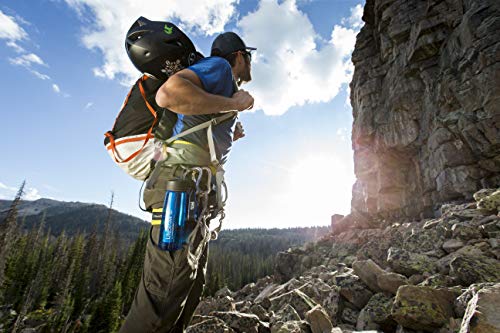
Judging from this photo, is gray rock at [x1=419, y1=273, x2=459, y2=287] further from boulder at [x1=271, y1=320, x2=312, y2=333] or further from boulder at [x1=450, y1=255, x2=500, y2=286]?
boulder at [x1=271, y1=320, x2=312, y2=333]

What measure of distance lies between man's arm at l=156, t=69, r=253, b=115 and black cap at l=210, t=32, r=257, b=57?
896 mm

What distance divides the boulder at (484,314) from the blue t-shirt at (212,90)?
2.97 meters

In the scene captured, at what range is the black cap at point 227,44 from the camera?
3.08 meters

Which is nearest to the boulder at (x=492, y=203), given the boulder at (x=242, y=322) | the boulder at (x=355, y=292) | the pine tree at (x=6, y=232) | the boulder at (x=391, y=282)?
the boulder at (x=391, y=282)

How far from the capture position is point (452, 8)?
2492 centimetres

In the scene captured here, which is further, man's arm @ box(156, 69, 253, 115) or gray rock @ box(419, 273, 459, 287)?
gray rock @ box(419, 273, 459, 287)

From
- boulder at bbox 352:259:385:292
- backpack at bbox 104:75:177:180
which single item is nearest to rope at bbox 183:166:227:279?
backpack at bbox 104:75:177:180

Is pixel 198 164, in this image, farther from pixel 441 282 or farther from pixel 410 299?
pixel 441 282

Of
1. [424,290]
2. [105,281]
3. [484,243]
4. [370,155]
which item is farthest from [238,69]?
[105,281]

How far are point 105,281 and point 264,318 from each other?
70.3 m

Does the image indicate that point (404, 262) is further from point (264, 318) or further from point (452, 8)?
point (452, 8)

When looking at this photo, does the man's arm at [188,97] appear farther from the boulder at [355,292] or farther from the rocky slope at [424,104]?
the rocky slope at [424,104]

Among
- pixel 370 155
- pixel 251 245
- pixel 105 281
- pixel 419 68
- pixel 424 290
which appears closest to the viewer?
pixel 424 290

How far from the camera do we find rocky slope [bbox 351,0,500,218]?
1980 centimetres
